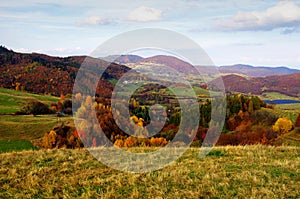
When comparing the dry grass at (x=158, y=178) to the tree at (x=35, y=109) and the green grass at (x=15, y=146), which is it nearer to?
the green grass at (x=15, y=146)

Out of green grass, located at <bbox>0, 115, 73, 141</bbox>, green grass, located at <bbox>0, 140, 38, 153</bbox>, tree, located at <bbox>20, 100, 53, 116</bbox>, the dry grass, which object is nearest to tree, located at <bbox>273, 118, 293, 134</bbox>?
green grass, located at <bbox>0, 115, 73, 141</bbox>

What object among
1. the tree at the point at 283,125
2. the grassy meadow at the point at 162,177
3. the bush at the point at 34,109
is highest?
the grassy meadow at the point at 162,177

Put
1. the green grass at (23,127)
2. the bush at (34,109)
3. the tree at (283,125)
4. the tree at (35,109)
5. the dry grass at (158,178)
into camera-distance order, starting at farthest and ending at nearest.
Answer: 1. the tree at (35,109)
2. the bush at (34,109)
3. the tree at (283,125)
4. the green grass at (23,127)
5. the dry grass at (158,178)

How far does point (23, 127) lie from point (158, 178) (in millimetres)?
71869

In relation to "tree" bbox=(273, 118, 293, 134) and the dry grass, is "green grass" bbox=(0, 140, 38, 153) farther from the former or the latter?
"tree" bbox=(273, 118, 293, 134)

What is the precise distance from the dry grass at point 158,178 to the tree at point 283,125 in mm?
91373

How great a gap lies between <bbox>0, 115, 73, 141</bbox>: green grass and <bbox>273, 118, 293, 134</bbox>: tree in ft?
233

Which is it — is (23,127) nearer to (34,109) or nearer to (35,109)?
(34,109)

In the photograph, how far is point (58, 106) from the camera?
11325cm

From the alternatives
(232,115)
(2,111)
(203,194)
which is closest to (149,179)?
(203,194)

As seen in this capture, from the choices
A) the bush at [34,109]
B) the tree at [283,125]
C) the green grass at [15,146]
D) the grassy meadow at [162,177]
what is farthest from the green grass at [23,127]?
the tree at [283,125]

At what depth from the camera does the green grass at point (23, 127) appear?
68.1 meters

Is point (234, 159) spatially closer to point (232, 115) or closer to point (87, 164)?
point (87, 164)

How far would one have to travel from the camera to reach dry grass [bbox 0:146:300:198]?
8.41m
